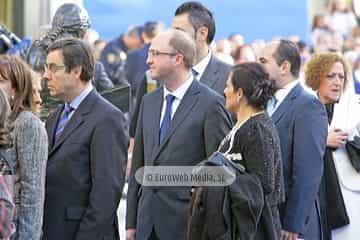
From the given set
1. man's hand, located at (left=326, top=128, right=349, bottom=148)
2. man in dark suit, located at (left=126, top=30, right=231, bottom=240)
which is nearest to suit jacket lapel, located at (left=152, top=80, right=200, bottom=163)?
man in dark suit, located at (left=126, top=30, right=231, bottom=240)

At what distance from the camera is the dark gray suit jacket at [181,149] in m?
6.89

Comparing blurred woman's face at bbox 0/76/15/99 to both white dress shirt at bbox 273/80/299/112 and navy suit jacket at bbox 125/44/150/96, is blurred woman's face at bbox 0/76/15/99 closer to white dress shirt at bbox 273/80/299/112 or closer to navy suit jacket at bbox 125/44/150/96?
white dress shirt at bbox 273/80/299/112

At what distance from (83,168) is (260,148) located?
1.04m

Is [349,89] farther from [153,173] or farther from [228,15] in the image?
[228,15]

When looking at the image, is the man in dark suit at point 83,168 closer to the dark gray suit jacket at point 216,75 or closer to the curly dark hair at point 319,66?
the dark gray suit jacket at point 216,75

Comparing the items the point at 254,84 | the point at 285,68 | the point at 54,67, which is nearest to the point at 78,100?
the point at 54,67

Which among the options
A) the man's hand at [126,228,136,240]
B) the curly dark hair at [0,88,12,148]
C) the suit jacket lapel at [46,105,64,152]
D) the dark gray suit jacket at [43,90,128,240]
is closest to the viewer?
the curly dark hair at [0,88,12,148]

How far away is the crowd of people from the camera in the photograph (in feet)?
20.6

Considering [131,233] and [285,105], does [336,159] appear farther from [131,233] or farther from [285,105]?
[131,233]

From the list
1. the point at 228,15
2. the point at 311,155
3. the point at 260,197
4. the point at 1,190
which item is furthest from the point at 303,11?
the point at 1,190

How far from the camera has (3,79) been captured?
251 inches

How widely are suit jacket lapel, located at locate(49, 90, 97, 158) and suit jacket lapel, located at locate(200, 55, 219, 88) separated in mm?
1434

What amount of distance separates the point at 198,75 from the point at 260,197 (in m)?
1.84

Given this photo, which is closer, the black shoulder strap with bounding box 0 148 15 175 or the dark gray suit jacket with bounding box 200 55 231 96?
the black shoulder strap with bounding box 0 148 15 175
